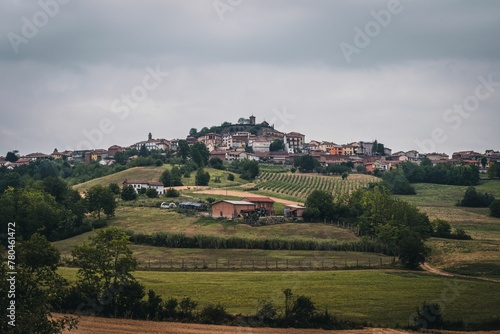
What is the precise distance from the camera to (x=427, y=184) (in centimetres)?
11912

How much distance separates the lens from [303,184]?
112 meters

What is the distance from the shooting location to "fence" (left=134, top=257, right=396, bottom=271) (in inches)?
1923

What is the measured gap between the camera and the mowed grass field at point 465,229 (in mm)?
48844

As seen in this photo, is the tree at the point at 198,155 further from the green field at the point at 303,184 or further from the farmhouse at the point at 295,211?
the farmhouse at the point at 295,211

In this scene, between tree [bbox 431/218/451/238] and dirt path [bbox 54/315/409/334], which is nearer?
dirt path [bbox 54/315/409/334]

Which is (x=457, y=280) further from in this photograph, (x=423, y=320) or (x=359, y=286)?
(x=423, y=320)

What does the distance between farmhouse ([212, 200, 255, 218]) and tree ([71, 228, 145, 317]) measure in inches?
1488

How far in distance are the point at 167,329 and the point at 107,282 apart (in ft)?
17.6

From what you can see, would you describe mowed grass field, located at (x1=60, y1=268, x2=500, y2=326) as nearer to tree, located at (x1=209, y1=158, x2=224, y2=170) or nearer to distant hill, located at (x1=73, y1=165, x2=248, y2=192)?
distant hill, located at (x1=73, y1=165, x2=248, y2=192)

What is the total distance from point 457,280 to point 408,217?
20.1 m

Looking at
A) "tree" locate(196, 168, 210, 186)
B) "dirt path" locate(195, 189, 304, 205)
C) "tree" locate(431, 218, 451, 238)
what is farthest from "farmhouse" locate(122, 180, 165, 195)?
"tree" locate(431, 218, 451, 238)

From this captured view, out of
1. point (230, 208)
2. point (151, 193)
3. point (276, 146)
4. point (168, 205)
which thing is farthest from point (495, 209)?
point (276, 146)

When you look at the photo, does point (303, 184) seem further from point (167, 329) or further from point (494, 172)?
point (167, 329)

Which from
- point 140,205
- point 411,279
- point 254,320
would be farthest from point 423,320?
point 140,205
